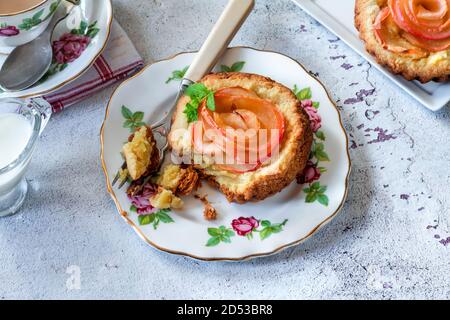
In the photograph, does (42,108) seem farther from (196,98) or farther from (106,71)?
(196,98)

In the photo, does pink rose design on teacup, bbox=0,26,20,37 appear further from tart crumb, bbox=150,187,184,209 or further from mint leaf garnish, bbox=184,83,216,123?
tart crumb, bbox=150,187,184,209

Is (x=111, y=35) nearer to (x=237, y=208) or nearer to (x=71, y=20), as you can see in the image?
(x=71, y=20)

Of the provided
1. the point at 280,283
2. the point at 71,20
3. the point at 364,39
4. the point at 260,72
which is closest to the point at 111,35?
the point at 71,20

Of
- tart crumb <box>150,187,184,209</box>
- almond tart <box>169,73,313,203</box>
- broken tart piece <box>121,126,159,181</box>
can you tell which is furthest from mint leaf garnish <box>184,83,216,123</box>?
tart crumb <box>150,187,184,209</box>

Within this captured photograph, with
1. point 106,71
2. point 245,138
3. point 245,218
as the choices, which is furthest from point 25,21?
point 245,218

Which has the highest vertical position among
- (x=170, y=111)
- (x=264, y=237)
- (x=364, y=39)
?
(x=364, y=39)

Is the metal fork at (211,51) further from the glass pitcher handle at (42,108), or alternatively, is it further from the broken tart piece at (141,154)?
the glass pitcher handle at (42,108)
